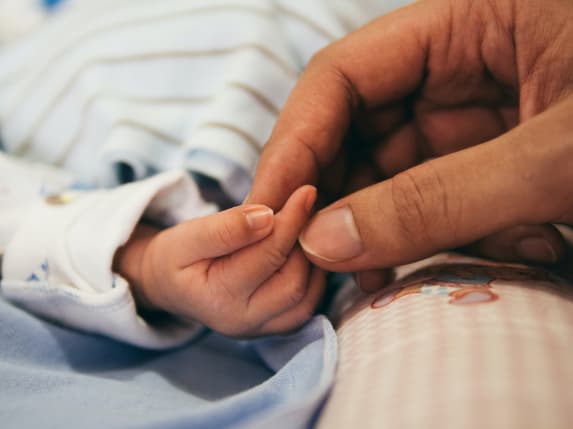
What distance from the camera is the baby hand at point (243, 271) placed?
A: 49 centimetres

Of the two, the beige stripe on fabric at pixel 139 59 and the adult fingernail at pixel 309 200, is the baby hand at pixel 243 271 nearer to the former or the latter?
the adult fingernail at pixel 309 200

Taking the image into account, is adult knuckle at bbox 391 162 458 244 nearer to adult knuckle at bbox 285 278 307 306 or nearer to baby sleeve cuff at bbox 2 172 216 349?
adult knuckle at bbox 285 278 307 306

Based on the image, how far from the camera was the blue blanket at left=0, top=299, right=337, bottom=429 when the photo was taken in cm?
37

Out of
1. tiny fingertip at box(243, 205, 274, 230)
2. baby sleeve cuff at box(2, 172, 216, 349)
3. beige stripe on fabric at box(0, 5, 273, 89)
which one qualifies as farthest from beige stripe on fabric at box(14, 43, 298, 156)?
tiny fingertip at box(243, 205, 274, 230)

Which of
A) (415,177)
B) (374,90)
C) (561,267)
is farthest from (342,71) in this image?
(561,267)

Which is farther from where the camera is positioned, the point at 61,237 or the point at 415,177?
the point at 61,237

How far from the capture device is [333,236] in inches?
18.7

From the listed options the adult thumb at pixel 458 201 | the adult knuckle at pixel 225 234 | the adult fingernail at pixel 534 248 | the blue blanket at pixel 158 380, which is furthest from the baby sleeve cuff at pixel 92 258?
the adult fingernail at pixel 534 248

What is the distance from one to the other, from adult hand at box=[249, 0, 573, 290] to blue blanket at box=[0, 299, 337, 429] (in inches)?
4.7

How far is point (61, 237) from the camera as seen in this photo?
2.06 ft

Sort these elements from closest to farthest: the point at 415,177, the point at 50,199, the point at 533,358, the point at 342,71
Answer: the point at 533,358 → the point at 415,177 → the point at 342,71 → the point at 50,199

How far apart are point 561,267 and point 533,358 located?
0.24 m

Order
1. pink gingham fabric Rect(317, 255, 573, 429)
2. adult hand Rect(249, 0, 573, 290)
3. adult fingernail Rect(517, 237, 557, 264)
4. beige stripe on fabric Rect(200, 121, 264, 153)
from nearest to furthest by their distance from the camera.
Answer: pink gingham fabric Rect(317, 255, 573, 429) < adult hand Rect(249, 0, 573, 290) < adult fingernail Rect(517, 237, 557, 264) < beige stripe on fabric Rect(200, 121, 264, 153)

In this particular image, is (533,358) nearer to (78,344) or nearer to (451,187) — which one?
(451,187)
